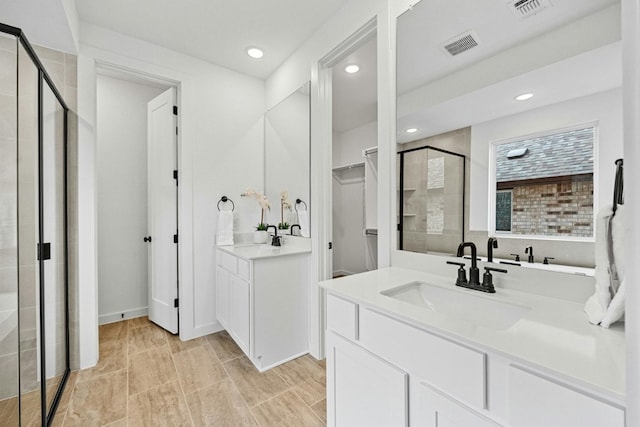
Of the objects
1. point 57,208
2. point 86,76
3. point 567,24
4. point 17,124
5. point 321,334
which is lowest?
point 321,334

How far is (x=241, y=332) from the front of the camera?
2.23 meters

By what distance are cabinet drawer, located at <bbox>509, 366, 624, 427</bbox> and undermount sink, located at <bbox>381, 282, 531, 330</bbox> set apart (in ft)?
1.40

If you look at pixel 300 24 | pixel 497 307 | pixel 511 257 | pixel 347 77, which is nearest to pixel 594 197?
pixel 511 257

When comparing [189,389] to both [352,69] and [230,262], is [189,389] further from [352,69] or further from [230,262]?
[352,69]

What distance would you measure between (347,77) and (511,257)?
234cm

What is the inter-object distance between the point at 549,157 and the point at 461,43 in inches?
27.9

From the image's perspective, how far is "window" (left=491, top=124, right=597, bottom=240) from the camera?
1027 millimetres

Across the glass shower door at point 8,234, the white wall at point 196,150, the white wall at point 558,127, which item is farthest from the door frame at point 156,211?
the white wall at point 558,127

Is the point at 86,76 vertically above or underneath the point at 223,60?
underneath

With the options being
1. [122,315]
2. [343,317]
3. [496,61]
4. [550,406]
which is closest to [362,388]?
[343,317]

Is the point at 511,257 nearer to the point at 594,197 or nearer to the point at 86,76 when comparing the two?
the point at 594,197

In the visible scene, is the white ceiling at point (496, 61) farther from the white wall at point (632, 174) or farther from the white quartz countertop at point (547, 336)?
the white quartz countertop at point (547, 336)

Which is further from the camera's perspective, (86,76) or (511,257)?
(86,76)

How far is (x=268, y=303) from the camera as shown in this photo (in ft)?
6.99
